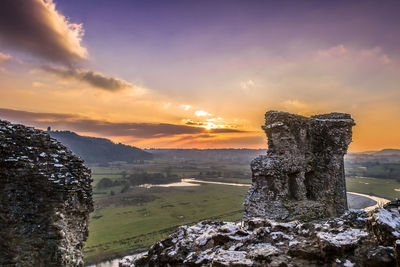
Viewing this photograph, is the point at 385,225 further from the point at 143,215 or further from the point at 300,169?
the point at 143,215

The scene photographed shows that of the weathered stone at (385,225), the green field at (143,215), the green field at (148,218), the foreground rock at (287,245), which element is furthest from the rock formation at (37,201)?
the green field at (148,218)

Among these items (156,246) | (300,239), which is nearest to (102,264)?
(156,246)

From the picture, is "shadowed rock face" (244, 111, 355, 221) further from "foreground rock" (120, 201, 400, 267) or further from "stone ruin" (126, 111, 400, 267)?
A: "foreground rock" (120, 201, 400, 267)

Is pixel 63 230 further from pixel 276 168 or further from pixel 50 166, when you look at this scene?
pixel 276 168

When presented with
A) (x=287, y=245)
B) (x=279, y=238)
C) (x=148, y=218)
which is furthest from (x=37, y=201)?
(x=148, y=218)

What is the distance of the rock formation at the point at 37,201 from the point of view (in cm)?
732

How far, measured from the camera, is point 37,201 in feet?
25.3

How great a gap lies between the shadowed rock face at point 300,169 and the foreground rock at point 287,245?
6011 mm

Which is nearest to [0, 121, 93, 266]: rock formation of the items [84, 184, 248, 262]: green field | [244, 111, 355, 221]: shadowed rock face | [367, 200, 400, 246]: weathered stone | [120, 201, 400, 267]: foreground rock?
[120, 201, 400, 267]: foreground rock

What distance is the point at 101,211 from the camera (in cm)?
5766

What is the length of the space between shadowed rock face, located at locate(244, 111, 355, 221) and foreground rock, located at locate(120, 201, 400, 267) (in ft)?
19.7

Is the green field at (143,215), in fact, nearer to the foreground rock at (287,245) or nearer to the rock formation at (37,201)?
the rock formation at (37,201)

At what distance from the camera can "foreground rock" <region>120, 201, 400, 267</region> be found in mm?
3949

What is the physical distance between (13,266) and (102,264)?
26.8 metres
